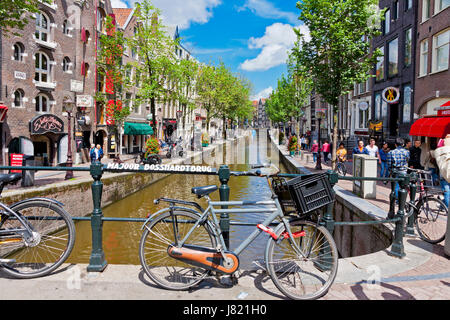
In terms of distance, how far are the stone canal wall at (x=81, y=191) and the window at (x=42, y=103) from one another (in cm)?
764

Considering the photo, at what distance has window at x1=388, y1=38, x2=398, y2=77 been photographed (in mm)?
23406

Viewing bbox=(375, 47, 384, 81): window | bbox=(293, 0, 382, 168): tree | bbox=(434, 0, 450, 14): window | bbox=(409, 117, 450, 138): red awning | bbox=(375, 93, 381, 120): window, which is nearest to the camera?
bbox=(293, 0, 382, 168): tree

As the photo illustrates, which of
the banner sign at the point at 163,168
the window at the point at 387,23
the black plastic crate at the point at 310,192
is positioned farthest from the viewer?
the window at the point at 387,23

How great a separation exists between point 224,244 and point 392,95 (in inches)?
855

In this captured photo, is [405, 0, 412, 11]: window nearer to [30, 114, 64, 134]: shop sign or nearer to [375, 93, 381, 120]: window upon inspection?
[375, 93, 381, 120]: window

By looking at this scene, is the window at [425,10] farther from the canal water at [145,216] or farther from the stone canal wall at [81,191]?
the stone canal wall at [81,191]

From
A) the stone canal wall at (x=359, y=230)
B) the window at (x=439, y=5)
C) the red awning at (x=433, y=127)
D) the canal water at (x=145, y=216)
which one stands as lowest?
the canal water at (x=145, y=216)

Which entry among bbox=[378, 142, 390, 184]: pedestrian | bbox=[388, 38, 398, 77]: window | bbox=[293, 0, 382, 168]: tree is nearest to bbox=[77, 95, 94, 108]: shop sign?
bbox=[293, 0, 382, 168]: tree

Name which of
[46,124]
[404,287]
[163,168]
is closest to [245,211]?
[163,168]

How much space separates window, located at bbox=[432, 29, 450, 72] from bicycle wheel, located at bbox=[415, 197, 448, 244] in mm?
14172

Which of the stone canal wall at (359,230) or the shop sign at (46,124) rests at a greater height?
the shop sign at (46,124)

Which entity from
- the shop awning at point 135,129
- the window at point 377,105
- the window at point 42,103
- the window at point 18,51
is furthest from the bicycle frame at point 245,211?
the shop awning at point 135,129

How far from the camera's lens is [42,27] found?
19.5m

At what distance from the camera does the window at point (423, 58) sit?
18.8m
